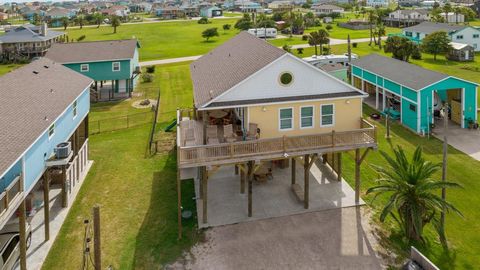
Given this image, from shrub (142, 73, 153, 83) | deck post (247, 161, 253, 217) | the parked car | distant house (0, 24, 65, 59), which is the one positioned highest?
distant house (0, 24, 65, 59)

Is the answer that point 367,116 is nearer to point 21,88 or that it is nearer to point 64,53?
point 21,88

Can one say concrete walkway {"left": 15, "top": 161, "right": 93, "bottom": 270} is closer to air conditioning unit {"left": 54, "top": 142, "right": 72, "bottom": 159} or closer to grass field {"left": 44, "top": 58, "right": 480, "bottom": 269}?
grass field {"left": 44, "top": 58, "right": 480, "bottom": 269}

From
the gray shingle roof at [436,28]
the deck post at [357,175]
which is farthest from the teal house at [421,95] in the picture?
the gray shingle roof at [436,28]

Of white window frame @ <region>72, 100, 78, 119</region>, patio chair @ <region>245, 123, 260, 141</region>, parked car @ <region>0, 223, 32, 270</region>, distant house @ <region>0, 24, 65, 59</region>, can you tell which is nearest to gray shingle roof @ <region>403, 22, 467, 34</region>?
patio chair @ <region>245, 123, 260, 141</region>

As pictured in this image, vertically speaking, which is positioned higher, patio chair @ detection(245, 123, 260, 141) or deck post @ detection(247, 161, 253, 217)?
patio chair @ detection(245, 123, 260, 141)

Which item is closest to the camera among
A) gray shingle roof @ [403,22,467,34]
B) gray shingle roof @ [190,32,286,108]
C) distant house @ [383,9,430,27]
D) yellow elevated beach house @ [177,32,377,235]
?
yellow elevated beach house @ [177,32,377,235]

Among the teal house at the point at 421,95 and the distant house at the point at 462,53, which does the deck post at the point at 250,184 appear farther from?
the distant house at the point at 462,53

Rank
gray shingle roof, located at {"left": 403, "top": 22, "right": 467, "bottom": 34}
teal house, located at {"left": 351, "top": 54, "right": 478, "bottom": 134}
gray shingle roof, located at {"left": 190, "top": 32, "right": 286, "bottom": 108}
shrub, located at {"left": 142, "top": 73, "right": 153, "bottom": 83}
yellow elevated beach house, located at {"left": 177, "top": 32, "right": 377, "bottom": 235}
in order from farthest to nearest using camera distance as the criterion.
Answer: gray shingle roof, located at {"left": 403, "top": 22, "right": 467, "bottom": 34}
shrub, located at {"left": 142, "top": 73, "right": 153, "bottom": 83}
teal house, located at {"left": 351, "top": 54, "right": 478, "bottom": 134}
gray shingle roof, located at {"left": 190, "top": 32, "right": 286, "bottom": 108}
yellow elevated beach house, located at {"left": 177, "top": 32, "right": 377, "bottom": 235}

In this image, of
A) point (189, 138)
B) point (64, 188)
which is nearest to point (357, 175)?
point (189, 138)
